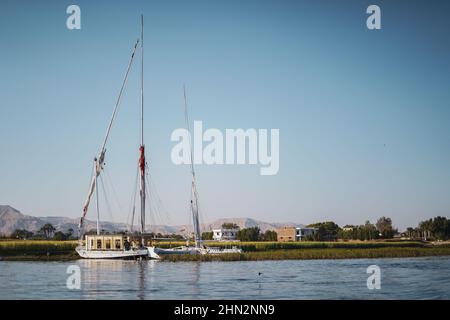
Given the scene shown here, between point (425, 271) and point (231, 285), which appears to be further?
point (425, 271)

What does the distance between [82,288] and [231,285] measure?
10.3 metres

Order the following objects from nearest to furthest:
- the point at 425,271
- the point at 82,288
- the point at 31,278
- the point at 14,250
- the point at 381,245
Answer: the point at 82,288 < the point at 31,278 < the point at 425,271 < the point at 14,250 < the point at 381,245

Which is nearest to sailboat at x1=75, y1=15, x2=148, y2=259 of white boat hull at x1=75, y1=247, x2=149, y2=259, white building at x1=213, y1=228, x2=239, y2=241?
white boat hull at x1=75, y1=247, x2=149, y2=259

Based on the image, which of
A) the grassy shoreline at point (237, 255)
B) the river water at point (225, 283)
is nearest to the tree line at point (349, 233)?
the grassy shoreline at point (237, 255)

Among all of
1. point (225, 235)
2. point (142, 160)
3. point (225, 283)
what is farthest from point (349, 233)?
point (225, 283)

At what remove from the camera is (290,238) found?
165 m

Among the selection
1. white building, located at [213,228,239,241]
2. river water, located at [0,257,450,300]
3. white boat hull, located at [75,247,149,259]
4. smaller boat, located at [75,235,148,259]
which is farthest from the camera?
white building, located at [213,228,239,241]

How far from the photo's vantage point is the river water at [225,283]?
39281 mm

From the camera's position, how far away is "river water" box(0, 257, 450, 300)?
39281 mm

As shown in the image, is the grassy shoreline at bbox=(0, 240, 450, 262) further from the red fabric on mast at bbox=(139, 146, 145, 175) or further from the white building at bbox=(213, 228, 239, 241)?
the white building at bbox=(213, 228, 239, 241)

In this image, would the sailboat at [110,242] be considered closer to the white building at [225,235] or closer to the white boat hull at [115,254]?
Answer: the white boat hull at [115,254]

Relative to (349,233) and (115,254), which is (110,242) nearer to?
(115,254)
